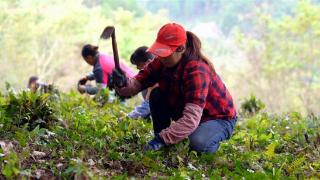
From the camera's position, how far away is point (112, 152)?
14.3 ft

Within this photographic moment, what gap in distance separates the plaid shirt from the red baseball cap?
9.5 inches

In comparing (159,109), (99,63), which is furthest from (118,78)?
(99,63)

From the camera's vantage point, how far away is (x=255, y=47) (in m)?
Result: 32.8

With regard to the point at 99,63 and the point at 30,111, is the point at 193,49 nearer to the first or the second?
the point at 30,111

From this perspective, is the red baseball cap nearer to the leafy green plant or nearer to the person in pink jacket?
the leafy green plant

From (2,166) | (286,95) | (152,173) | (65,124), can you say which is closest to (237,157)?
(152,173)

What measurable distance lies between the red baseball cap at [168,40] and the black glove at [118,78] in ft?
1.65

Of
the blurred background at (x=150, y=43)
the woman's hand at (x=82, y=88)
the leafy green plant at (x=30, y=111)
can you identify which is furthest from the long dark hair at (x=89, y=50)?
the blurred background at (x=150, y=43)

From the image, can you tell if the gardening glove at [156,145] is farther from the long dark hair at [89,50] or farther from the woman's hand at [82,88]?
the woman's hand at [82,88]

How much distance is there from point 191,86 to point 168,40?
0.44 meters

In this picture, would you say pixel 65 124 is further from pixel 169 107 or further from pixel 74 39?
pixel 74 39

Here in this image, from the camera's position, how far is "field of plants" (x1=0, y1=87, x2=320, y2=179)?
3.83 m

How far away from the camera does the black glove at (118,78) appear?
15.4 feet

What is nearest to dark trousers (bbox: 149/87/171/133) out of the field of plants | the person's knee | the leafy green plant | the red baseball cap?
the field of plants
